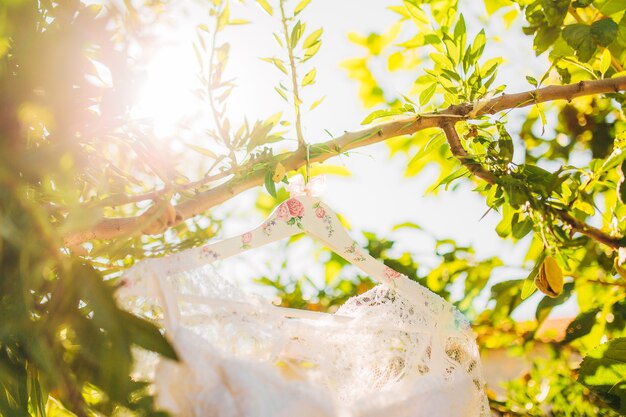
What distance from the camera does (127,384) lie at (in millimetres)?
579

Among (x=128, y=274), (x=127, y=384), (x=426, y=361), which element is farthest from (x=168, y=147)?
(x=426, y=361)

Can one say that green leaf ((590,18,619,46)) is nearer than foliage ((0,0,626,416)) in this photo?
No

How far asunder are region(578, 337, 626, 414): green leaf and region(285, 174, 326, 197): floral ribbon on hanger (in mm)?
513

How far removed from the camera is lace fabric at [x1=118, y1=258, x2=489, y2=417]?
2.15 ft

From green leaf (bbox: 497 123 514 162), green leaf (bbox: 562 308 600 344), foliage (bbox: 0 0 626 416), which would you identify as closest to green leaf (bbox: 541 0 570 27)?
foliage (bbox: 0 0 626 416)

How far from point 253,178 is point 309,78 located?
0.17 meters

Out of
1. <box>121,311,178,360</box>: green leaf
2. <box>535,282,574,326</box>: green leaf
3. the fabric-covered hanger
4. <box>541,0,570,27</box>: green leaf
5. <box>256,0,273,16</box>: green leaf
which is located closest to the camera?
<box>121,311,178,360</box>: green leaf

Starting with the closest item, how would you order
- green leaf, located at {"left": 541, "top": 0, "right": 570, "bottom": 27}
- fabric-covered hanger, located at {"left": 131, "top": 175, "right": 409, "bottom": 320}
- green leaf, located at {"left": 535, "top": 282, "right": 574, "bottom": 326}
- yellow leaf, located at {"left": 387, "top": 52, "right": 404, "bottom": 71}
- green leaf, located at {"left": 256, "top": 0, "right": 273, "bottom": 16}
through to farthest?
Answer: fabric-covered hanger, located at {"left": 131, "top": 175, "right": 409, "bottom": 320} < green leaf, located at {"left": 256, "top": 0, "right": 273, "bottom": 16} < green leaf, located at {"left": 541, "top": 0, "right": 570, "bottom": 27} < green leaf, located at {"left": 535, "top": 282, "right": 574, "bottom": 326} < yellow leaf, located at {"left": 387, "top": 52, "right": 404, "bottom": 71}

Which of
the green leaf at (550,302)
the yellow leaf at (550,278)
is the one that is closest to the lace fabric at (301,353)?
the yellow leaf at (550,278)

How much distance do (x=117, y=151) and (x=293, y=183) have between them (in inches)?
10.7

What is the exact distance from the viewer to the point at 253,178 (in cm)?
82

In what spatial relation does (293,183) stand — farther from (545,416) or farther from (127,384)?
(545,416)

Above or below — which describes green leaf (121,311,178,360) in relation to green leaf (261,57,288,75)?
below

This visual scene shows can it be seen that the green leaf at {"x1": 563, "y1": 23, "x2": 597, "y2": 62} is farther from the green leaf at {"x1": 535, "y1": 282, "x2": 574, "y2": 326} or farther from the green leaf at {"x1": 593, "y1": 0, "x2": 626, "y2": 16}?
the green leaf at {"x1": 535, "y1": 282, "x2": 574, "y2": 326}
